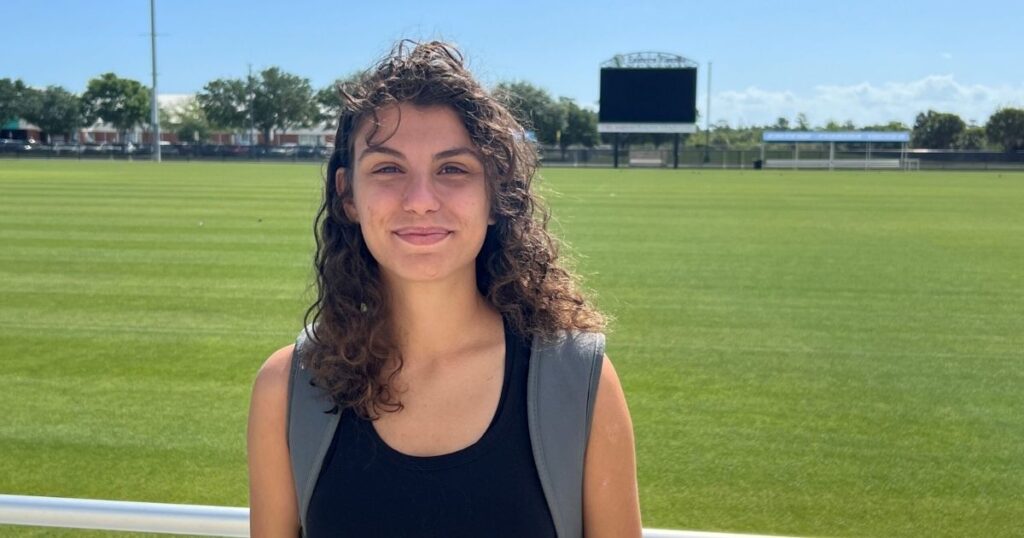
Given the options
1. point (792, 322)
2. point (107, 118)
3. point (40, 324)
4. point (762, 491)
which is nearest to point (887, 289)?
point (792, 322)

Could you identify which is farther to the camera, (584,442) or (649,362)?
(649,362)

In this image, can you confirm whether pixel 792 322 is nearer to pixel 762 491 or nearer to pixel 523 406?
pixel 762 491

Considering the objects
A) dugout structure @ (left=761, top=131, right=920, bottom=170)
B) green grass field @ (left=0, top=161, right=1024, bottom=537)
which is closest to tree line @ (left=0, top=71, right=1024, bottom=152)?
dugout structure @ (left=761, top=131, right=920, bottom=170)

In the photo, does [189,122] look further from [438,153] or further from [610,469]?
[610,469]

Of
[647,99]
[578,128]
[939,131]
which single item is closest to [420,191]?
[647,99]

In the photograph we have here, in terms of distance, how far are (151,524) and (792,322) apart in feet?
25.9

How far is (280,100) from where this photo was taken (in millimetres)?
122188

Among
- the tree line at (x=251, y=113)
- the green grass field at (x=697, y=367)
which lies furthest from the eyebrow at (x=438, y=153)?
the tree line at (x=251, y=113)

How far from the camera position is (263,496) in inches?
76.9

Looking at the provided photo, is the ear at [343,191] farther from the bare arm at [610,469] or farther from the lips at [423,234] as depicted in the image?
the bare arm at [610,469]

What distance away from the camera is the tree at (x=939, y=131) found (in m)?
108

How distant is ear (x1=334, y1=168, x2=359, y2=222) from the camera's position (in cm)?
205

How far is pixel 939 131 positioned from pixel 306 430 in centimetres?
11808

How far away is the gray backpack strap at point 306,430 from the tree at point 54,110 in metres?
128
